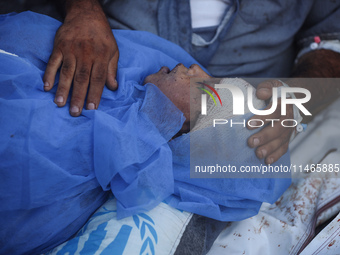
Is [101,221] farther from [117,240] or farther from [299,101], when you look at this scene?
[299,101]

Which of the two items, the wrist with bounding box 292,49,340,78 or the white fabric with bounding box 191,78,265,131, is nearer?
the white fabric with bounding box 191,78,265,131

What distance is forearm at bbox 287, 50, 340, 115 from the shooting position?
1.06 metres

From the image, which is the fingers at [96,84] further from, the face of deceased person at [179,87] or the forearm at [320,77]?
the forearm at [320,77]

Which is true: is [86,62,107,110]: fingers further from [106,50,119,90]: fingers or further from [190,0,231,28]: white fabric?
[190,0,231,28]: white fabric

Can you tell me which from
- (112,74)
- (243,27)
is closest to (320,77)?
(243,27)

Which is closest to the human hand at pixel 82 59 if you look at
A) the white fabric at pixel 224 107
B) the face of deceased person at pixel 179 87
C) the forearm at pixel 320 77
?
the face of deceased person at pixel 179 87

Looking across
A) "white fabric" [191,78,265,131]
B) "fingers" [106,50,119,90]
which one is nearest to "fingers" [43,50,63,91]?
"fingers" [106,50,119,90]

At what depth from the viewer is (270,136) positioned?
2.59 ft

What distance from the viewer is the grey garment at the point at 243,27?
101cm

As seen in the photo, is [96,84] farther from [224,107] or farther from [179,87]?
[224,107]

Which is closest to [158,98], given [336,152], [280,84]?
[280,84]

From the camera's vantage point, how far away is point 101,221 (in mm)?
669

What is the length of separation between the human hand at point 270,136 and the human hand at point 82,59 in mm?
373

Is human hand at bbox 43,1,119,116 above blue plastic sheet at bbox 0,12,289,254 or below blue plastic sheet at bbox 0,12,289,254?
above
